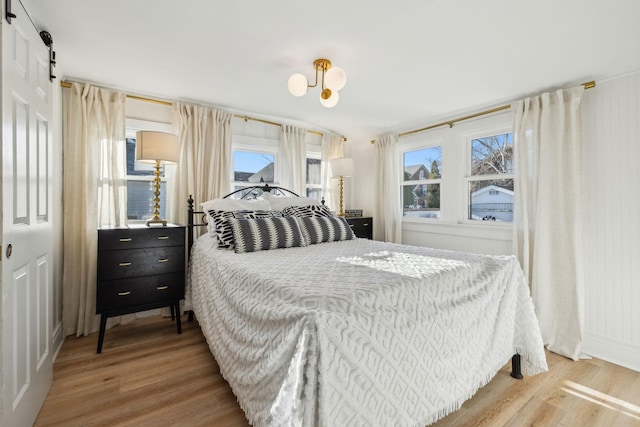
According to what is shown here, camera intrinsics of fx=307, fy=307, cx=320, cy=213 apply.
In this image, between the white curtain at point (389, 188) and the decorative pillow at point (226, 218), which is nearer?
the decorative pillow at point (226, 218)

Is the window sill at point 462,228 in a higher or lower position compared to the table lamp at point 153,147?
lower

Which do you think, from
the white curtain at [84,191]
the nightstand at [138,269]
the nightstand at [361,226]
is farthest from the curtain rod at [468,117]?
the white curtain at [84,191]

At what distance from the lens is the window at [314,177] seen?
13.7 feet

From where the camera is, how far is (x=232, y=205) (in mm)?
2809

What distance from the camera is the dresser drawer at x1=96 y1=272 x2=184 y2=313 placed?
2.35 m

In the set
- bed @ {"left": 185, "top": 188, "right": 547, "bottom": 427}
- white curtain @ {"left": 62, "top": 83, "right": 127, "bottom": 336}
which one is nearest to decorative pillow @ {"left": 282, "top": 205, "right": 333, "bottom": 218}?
bed @ {"left": 185, "top": 188, "right": 547, "bottom": 427}

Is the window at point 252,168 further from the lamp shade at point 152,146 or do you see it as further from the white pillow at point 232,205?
the lamp shade at point 152,146

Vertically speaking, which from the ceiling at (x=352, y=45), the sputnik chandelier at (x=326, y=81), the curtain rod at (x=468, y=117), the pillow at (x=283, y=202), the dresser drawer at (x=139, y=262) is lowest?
the dresser drawer at (x=139, y=262)

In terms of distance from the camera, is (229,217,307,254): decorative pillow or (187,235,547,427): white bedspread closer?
(187,235,547,427): white bedspread

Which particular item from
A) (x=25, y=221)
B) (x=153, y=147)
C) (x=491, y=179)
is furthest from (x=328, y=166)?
(x=25, y=221)

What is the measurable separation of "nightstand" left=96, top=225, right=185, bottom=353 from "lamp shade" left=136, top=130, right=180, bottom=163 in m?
0.60

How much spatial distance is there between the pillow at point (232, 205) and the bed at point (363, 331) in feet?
2.13

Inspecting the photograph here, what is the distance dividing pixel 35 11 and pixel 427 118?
3.43 m

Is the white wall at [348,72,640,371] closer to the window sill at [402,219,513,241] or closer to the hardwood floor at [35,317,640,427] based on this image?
the hardwood floor at [35,317,640,427]
